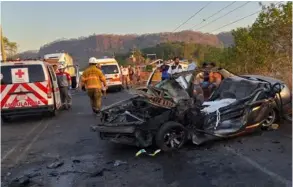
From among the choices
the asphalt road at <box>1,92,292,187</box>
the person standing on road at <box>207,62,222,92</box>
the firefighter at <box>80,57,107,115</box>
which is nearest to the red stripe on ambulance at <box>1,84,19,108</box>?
the firefighter at <box>80,57,107,115</box>

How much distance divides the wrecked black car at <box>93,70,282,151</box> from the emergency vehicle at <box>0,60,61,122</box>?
14.2 ft

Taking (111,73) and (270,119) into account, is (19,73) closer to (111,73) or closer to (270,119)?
(270,119)

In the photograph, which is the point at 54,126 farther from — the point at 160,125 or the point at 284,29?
the point at 284,29

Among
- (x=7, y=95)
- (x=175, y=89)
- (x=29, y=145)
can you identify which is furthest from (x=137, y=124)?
(x=7, y=95)

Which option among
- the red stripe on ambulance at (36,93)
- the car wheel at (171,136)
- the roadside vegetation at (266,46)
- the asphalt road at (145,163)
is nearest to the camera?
the asphalt road at (145,163)

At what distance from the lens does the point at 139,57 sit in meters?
64.6

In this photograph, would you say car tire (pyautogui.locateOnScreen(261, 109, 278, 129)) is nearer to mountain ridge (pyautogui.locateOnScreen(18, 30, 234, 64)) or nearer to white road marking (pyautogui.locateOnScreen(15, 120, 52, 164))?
white road marking (pyautogui.locateOnScreen(15, 120, 52, 164))

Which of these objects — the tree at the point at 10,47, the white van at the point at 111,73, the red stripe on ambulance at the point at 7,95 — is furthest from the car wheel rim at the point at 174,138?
the tree at the point at 10,47

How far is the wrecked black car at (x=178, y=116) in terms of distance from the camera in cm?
660

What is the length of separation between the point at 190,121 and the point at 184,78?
176cm

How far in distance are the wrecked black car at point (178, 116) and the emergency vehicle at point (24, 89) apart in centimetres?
434

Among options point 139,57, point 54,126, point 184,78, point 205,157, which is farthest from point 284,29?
point 139,57

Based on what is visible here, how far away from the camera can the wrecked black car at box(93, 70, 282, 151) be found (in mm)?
6598

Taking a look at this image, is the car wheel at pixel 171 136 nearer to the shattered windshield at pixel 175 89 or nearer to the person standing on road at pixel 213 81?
the shattered windshield at pixel 175 89
